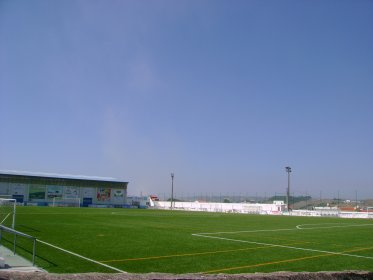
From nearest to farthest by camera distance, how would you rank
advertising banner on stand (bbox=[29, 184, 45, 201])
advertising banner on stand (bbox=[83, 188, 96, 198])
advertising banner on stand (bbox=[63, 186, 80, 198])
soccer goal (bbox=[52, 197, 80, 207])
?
advertising banner on stand (bbox=[29, 184, 45, 201]), soccer goal (bbox=[52, 197, 80, 207]), advertising banner on stand (bbox=[63, 186, 80, 198]), advertising banner on stand (bbox=[83, 188, 96, 198])

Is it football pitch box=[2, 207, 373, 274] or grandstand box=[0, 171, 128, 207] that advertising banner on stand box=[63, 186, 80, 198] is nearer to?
grandstand box=[0, 171, 128, 207]

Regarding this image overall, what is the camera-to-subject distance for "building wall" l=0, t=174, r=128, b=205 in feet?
305

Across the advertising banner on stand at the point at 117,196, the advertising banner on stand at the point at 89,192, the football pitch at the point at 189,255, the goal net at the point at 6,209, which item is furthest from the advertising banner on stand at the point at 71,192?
the football pitch at the point at 189,255

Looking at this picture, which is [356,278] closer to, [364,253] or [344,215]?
[364,253]

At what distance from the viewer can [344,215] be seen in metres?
63.3

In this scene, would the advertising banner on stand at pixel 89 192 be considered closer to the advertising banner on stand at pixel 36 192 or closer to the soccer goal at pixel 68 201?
the soccer goal at pixel 68 201

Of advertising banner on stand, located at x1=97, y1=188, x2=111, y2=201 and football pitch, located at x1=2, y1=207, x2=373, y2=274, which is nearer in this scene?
football pitch, located at x1=2, y1=207, x2=373, y2=274

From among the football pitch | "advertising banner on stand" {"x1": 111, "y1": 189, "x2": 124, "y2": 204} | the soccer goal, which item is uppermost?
"advertising banner on stand" {"x1": 111, "y1": 189, "x2": 124, "y2": 204}

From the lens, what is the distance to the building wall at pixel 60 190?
305ft

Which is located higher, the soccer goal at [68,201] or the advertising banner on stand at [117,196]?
the advertising banner on stand at [117,196]

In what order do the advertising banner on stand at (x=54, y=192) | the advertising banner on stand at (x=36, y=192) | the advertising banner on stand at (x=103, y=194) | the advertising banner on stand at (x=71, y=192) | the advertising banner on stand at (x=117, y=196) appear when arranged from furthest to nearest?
1. the advertising banner on stand at (x=117, y=196)
2. the advertising banner on stand at (x=103, y=194)
3. the advertising banner on stand at (x=71, y=192)
4. the advertising banner on stand at (x=54, y=192)
5. the advertising banner on stand at (x=36, y=192)

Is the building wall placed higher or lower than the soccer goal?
higher

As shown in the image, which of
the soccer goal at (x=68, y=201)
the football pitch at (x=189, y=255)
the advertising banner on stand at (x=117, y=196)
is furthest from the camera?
the advertising banner on stand at (x=117, y=196)

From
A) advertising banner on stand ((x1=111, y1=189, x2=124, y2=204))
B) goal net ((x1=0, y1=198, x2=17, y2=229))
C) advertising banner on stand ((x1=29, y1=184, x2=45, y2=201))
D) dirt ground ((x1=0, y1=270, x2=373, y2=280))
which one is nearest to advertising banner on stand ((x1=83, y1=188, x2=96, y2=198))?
advertising banner on stand ((x1=111, y1=189, x2=124, y2=204))
